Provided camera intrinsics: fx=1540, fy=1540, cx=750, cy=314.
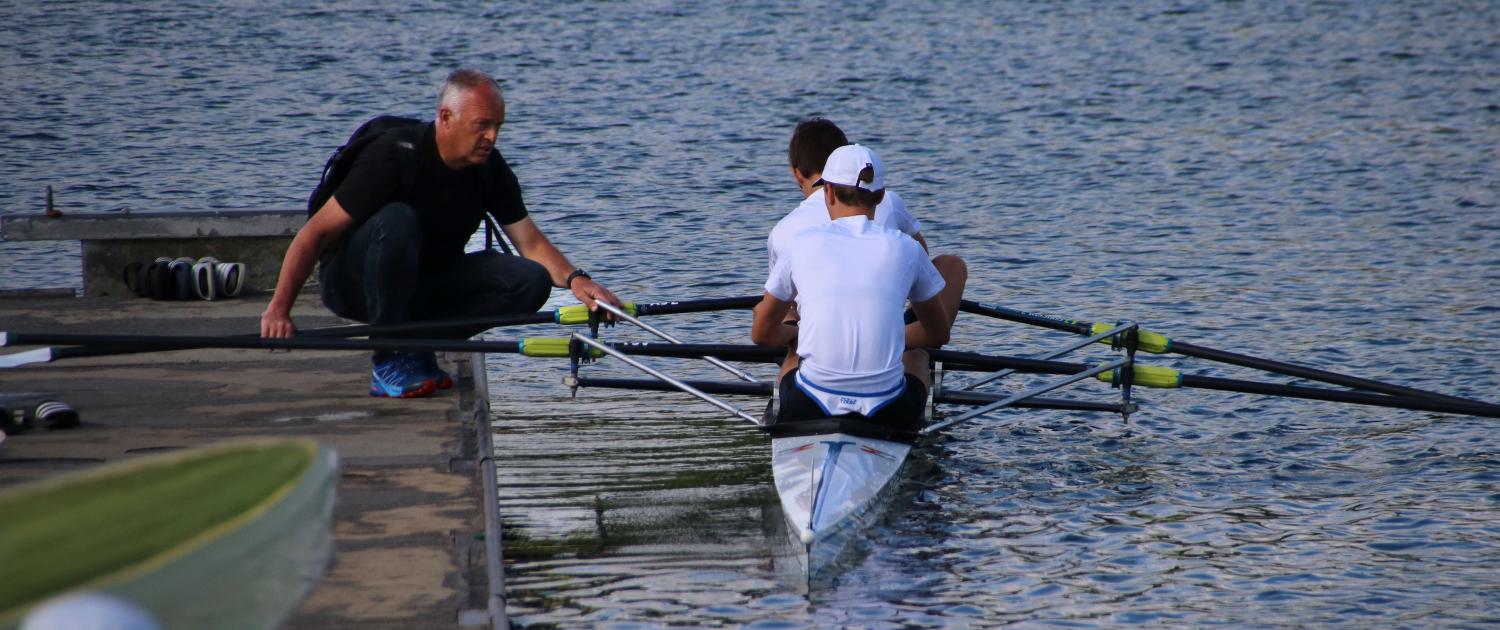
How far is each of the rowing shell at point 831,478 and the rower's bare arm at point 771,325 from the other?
1.32 ft

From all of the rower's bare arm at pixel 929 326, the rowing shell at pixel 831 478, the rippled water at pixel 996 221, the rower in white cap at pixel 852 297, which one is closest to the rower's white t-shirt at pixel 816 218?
the rower's bare arm at pixel 929 326

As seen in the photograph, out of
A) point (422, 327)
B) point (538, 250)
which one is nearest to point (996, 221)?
point (538, 250)

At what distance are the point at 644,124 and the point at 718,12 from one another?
28.5ft

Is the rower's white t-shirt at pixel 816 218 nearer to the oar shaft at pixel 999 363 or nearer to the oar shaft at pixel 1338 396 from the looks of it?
the oar shaft at pixel 999 363

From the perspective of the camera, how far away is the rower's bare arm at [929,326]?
589 centimetres

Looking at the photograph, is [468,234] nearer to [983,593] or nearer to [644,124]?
[983,593]

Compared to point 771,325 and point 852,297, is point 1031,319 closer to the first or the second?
point 771,325

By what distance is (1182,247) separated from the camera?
45.2 ft

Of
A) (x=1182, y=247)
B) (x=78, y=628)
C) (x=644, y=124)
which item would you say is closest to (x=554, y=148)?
(x=644, y=124)

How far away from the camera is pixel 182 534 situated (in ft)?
9.20

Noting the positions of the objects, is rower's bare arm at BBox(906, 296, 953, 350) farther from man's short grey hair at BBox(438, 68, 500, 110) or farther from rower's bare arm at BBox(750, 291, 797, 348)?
man's short grey hair at BBox(438, 68, 500, 110)

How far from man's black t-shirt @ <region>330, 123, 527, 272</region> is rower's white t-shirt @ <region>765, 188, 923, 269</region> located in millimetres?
1139

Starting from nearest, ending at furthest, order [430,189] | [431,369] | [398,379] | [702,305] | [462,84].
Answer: [462,84], [430,189], [398,379], [431,369], [702,305]

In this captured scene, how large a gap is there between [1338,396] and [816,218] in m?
2.43
